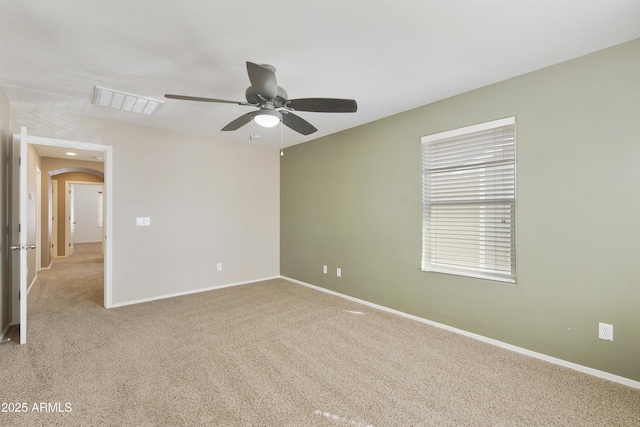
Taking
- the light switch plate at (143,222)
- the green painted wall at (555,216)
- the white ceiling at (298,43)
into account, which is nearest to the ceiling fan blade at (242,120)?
the white ceiling at (298,43)

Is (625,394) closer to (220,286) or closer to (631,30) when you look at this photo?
(631,30)

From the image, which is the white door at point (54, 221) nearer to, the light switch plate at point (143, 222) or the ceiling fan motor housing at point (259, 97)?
Answer: the light switch plate at point (143, 222)

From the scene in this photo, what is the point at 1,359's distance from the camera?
8.04ft

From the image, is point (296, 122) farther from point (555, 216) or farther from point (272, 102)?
point (555, 216)

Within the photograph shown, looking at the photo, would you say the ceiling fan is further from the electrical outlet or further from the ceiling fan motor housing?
the electrical outlet

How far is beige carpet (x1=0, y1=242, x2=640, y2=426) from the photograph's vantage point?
1.82 meters

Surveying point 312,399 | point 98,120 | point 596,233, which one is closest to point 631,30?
point 596,233

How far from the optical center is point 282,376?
88.6 inches

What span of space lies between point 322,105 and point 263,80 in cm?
51

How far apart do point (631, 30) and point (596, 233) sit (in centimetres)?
147

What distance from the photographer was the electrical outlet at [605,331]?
2.22 meters

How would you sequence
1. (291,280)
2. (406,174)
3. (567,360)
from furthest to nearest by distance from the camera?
(291,280)
(406,174)
(567,360)

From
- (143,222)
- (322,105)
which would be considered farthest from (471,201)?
(143,222)

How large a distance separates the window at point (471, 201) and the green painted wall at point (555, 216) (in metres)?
0.09
